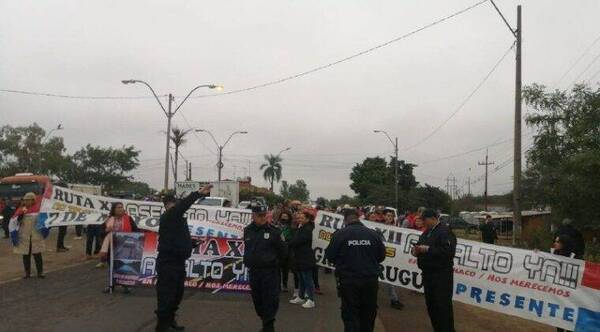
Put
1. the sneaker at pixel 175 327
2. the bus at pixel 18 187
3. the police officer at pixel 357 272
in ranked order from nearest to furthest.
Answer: the police officer at pixel 357 272
the sneaker at pixel 175 327
the bus at pixel 18 187

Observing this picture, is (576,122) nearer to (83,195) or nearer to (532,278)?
(532,278)

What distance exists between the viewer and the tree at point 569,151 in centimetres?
2055

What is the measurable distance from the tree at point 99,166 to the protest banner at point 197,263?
241 feet

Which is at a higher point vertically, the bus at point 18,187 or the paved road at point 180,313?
the bus at point 18,187

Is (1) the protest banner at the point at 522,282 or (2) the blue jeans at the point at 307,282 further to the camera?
(2) the blue jeans at the point at 307,282

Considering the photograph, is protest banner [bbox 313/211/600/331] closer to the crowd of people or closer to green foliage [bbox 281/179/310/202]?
the crowd of people

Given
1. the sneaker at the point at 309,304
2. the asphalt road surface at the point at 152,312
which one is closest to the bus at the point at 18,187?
the asphalt road surface at the point at 152,312

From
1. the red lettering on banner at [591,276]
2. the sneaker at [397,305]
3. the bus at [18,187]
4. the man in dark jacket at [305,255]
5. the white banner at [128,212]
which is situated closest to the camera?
the red lettering on banner at [591,276]

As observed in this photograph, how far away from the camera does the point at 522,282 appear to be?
9.29 m

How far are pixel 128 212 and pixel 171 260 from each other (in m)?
7.24

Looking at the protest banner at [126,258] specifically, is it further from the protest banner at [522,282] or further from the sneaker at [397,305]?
the sneaker at [397,305]

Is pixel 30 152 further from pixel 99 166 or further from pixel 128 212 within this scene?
pixel 128 212

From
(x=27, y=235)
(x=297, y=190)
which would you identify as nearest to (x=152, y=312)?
(x=27, y=235)

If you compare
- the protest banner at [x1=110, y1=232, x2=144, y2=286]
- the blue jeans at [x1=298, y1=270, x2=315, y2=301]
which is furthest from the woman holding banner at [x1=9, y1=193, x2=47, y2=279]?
the blue jeans at [x1=298, y1=270, x2=315, y2=301]
